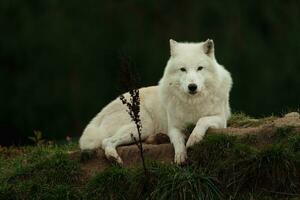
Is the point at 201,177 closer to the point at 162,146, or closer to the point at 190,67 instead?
the point at 162,146

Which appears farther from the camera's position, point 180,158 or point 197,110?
point 197,110

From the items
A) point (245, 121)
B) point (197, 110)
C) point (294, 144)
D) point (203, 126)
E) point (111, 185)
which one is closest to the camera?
point (294, 144)

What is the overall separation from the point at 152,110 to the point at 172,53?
2.32 feet

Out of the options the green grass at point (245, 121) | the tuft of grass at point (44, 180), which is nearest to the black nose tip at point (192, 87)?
the green grass at point (245, 121)

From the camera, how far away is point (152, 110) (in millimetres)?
7879

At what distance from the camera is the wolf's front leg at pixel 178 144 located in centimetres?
687

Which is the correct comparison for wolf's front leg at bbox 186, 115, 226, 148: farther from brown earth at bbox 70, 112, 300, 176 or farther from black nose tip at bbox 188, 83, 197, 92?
black nose tip at bbox 188, 83, 197, 92

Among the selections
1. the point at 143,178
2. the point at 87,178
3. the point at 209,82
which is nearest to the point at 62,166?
the point at 87,178

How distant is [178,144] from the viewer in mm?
7039

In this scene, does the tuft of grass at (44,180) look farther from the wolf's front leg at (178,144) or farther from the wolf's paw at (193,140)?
the wolf's paw at (193,140)

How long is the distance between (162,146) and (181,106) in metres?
0.44

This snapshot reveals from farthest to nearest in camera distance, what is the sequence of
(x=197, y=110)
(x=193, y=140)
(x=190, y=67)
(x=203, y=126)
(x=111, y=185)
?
1. (x=197, y=110)
2. (x=190, y=67)
3. (x=203, y=126)
4. (x=193, y=140)
5. (x=111, y=185)

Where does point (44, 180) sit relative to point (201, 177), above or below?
below

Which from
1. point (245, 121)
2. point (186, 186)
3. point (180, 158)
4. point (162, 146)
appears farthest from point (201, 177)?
point (245, 121)
